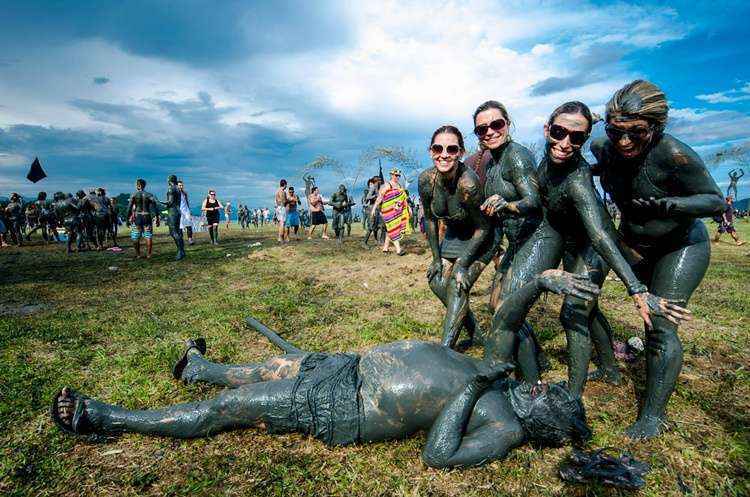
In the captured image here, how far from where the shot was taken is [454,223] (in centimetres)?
455

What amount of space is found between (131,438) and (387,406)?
2.05 m

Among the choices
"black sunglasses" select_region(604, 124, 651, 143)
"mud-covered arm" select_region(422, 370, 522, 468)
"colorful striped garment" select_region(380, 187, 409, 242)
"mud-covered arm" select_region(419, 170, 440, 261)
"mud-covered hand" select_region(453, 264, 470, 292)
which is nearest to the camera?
"mud-covered arm" select_region(422, 370, 522, 468)

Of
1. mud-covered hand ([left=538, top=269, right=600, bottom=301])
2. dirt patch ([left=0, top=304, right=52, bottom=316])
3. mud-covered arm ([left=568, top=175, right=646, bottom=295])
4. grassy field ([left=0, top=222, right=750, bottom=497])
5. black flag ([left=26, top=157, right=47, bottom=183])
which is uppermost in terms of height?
black flag ([left=26, top=157, right=47, bottom=183])

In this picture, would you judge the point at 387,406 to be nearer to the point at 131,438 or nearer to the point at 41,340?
the point at 131,438

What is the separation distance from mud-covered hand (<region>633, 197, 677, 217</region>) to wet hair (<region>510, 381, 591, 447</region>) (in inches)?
62.4

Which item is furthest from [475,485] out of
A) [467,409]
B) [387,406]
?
[387,406]

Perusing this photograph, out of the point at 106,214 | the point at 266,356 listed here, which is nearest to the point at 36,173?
the point at 106,214

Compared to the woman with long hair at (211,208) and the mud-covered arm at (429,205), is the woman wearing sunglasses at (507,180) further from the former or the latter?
the woman with long hair at (211,208)

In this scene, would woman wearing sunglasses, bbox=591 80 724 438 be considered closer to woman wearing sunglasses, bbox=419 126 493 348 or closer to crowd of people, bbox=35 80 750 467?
crowd of people, bbox=35 80 750 467

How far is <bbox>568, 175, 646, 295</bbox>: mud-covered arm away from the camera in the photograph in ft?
9.99

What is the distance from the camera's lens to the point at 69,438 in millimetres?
3055

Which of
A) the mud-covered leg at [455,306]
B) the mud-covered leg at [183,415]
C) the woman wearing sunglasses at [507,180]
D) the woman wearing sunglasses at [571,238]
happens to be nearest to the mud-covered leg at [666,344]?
the woman wearing sunglasses at [571,238]

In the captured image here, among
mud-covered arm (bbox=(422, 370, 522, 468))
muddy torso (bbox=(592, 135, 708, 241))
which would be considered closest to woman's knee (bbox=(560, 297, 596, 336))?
muddy torso (bbox=(592, 135, 708, 241))

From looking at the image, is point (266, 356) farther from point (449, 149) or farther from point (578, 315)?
point (578, 315)
